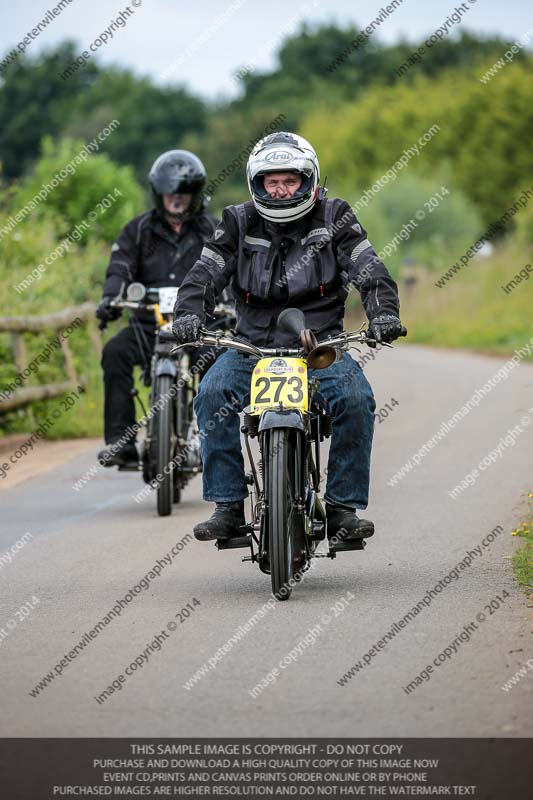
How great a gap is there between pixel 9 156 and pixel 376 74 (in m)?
24.1

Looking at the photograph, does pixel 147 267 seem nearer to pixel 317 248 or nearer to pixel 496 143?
pixel 317 248

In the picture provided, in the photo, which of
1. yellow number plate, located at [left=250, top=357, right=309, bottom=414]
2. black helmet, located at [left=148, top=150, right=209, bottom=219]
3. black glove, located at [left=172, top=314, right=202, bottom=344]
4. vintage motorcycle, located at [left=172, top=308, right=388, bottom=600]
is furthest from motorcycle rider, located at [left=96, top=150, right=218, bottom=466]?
yellow number plate, located at [left=250, top=357, right=309, bottom=414]

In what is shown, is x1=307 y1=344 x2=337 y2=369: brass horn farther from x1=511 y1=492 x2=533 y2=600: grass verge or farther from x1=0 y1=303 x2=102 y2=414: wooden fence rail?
x1=0 y1=303 x2=102 y2=414: wooden fence rail

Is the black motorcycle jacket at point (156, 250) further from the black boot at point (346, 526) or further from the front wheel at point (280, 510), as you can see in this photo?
the front wheel at point (280, 510)

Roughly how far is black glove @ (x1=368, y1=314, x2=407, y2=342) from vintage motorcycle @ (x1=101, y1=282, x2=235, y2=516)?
9.49ft

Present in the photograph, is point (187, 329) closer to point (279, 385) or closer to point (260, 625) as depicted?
point (279, 385)

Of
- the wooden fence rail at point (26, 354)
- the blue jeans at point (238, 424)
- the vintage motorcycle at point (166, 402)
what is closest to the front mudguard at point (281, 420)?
the blue jeans at point (238, 424)

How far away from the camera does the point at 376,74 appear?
95.1 m

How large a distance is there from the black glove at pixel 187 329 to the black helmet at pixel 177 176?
3.69 meters

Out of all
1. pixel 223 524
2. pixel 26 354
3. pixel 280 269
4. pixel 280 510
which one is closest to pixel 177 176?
pixel 280 269

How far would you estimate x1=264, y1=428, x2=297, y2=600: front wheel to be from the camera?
650 cm

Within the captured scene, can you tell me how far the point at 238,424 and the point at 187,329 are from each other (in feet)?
1.65

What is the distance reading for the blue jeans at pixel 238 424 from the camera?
23.3ft

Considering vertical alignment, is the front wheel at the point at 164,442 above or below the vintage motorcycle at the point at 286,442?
below
